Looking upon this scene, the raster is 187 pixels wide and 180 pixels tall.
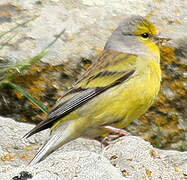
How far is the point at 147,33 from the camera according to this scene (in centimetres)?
595

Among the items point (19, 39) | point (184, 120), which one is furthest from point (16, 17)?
point (184, 120)

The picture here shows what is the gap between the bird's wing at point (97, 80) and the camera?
5223 millimetres

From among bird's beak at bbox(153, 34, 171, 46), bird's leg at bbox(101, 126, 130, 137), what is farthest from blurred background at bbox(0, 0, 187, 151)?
bird's leg at bbox(101, 126, 130, 137)

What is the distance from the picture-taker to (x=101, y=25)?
23.0ft

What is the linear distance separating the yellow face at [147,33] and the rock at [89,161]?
120 cm

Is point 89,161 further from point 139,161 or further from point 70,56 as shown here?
point 70,56

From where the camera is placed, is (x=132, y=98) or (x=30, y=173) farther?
(x=132, y=98)

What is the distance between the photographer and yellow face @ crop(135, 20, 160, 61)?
19.4 ft

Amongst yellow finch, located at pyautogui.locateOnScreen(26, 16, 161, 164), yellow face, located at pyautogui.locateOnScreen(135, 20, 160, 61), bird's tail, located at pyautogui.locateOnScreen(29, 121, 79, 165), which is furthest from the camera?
yellow face, located at pyautogui.locateOnScreen(135, 20, 160, 61)

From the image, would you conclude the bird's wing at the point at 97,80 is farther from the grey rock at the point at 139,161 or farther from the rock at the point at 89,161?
the grey rock at the point at 139,161

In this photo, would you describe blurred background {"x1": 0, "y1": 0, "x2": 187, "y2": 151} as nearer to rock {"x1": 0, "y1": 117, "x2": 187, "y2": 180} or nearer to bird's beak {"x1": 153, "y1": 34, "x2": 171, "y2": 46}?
bird's beak {"x1": 153, "y1": 34, "x2": 171, "y2": 46}

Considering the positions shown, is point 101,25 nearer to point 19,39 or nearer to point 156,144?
point 19,39

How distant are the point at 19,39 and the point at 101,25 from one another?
104 cm

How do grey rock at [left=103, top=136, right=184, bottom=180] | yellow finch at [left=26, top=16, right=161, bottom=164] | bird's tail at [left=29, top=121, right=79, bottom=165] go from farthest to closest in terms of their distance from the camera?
yellow finch at [left=26, top=16, right=161, bottom=164], bird's tail at [left=29, top=121, right=79, bottom=165], grey rock at [left=103, top=136, right=184, bottom=180]
